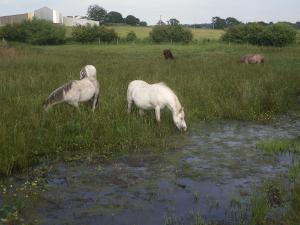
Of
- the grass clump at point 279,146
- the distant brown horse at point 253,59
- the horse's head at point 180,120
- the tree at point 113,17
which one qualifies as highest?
the tree at point 113,17

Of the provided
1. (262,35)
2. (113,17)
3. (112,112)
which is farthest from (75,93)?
(113,17)

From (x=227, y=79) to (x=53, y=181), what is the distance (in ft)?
42.7

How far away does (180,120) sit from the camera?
11.7 meters

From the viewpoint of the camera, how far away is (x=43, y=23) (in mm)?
65125

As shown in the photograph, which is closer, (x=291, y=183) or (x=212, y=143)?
(x=291, y=183)

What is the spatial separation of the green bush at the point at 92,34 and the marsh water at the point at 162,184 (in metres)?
55.1

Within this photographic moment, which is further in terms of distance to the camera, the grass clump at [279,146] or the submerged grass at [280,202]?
the grass clump at [279,146]

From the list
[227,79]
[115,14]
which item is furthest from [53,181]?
[115,14]

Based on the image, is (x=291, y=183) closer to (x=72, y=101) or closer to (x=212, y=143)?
(x=212, y=143)

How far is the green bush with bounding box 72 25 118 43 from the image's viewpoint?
64.1m

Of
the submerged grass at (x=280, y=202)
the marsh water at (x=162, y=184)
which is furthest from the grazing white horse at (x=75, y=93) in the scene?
the submerged grass at (x=280, y=202)

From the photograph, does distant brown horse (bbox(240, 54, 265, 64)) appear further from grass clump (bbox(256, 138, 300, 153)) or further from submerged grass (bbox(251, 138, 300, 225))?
submerged grass (bbox(251, 138, 300, 225))

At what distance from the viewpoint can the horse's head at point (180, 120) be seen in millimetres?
11547

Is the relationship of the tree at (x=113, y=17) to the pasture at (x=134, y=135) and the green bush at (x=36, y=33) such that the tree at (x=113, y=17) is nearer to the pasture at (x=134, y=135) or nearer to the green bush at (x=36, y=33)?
the green bush at (x=36, y=33)
